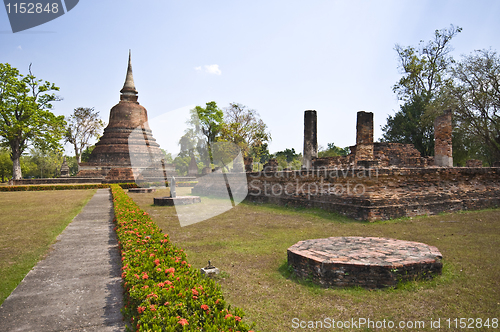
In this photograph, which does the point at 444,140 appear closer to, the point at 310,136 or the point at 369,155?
the point at 369,155

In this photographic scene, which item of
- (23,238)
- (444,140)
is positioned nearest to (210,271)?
(23,238)

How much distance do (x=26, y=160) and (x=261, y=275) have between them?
7257 cm

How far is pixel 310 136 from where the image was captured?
13922mm

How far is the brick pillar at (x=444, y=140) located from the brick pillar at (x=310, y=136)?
5081 millimetres

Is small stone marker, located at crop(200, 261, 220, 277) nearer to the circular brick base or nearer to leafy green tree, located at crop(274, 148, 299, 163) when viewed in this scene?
the circular brick base

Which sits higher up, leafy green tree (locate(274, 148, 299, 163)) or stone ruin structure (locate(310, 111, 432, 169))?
leafy green tree (locate(274, 148, 299, 163))

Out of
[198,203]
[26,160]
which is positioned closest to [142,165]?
[198,203]

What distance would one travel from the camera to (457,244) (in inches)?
198

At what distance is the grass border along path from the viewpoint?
2045 mm

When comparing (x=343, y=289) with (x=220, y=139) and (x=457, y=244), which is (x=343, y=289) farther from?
(x=220, y=139)

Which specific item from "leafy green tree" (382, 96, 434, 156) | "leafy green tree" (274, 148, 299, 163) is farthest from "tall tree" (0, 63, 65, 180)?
"leafy green tree" (274, 148, 299, 163)

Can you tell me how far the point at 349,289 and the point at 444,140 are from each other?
40.3 feet

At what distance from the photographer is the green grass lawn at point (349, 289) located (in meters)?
2.82

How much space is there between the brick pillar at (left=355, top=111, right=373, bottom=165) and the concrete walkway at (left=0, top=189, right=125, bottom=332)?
831 cm
